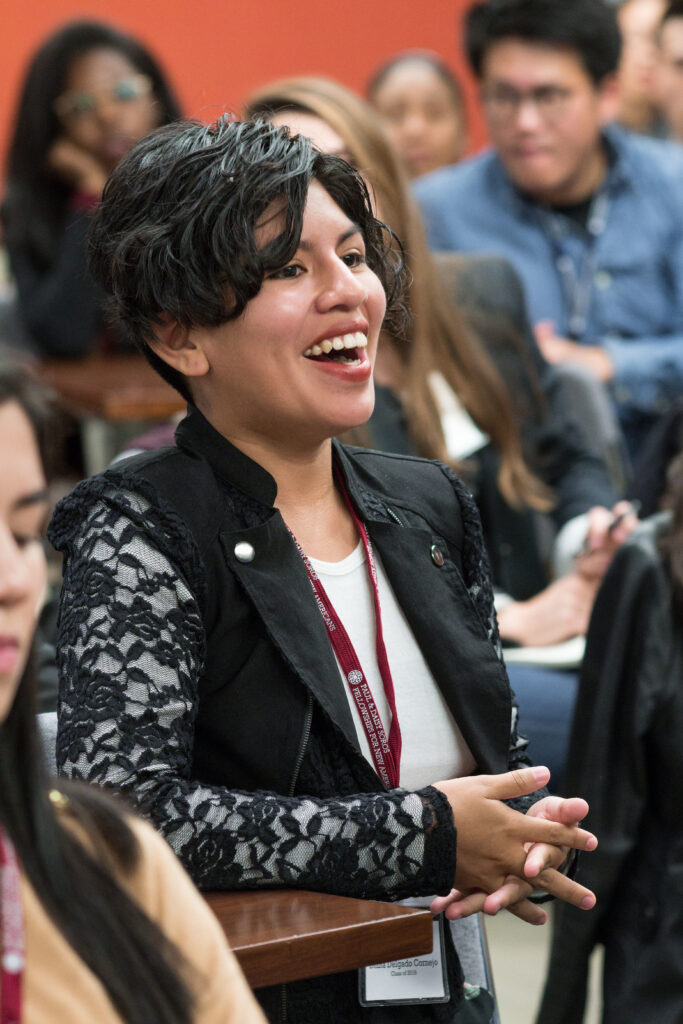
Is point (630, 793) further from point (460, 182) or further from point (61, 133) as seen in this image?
point (61, 133)

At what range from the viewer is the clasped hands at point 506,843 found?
1290 millimetres

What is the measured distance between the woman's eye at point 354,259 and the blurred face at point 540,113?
2.26 meters

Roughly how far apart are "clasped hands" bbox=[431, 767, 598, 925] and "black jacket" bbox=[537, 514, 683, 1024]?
0.65 metres

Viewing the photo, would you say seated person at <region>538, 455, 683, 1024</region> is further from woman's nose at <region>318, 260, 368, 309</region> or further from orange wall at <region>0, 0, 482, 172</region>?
orange wall at <region>0, 0, 482, 172</region>

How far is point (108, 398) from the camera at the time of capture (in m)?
3.17

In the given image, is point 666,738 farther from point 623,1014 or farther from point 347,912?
point 347,912

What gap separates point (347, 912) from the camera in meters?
1.18

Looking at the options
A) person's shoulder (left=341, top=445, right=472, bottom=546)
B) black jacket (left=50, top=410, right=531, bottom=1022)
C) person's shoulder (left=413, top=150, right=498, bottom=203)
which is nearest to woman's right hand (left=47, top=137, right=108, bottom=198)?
person's shoulder (left=413, top=150, right=498, bottom=203)

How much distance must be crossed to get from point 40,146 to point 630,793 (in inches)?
110

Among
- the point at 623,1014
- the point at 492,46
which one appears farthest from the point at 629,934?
the point at 492,46

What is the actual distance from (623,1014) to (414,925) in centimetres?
90

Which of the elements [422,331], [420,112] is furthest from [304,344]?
[420,112]

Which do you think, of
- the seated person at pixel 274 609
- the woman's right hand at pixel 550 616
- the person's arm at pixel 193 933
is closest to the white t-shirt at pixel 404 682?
the seated person at pixel 274 609

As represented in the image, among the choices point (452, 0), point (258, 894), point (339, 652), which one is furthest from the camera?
point (452, 0)
